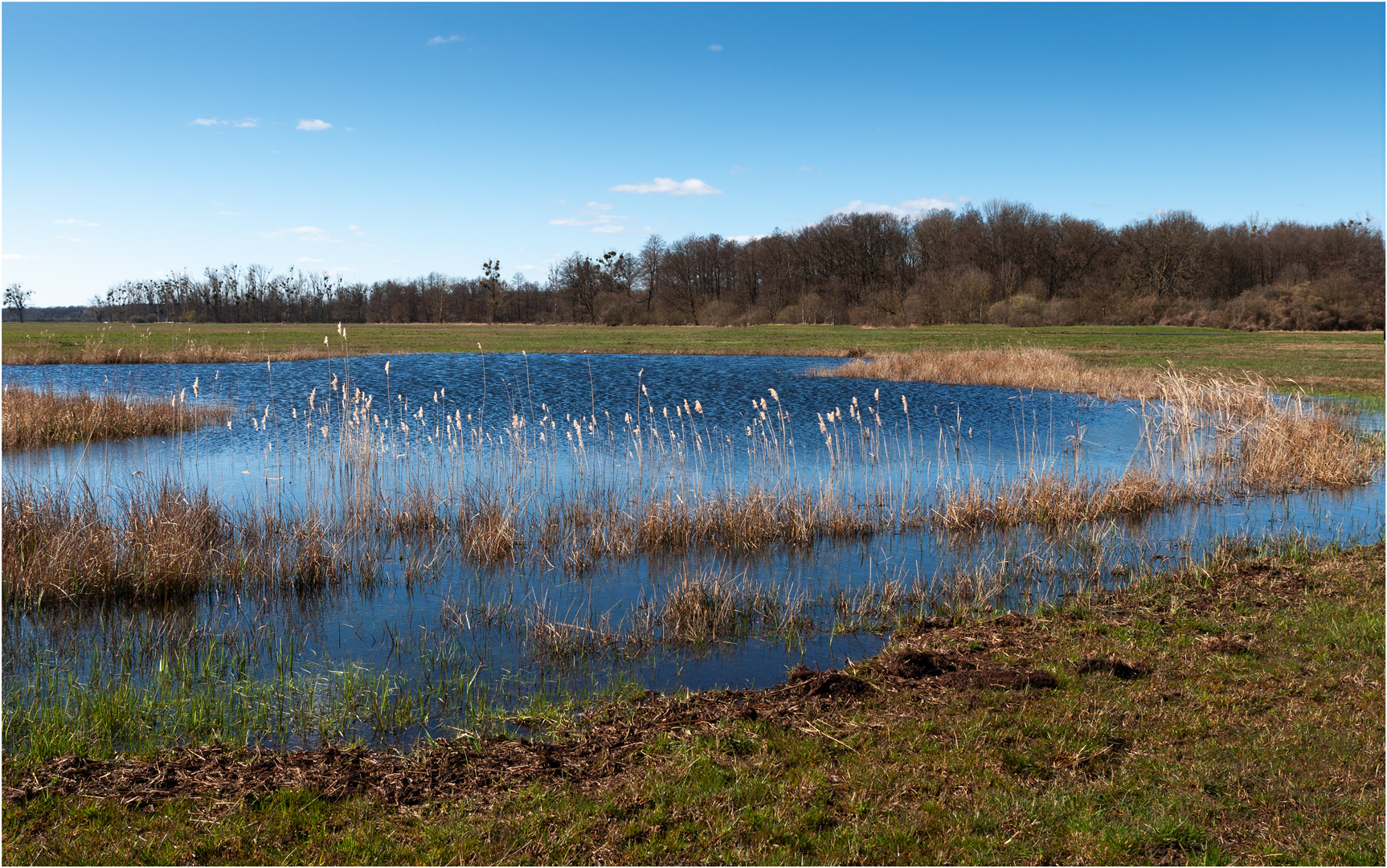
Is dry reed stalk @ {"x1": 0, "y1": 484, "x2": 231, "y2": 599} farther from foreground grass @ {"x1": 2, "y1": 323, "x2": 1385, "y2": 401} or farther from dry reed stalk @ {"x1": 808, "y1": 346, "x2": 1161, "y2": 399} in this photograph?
dry reed stalk @ {"x1": 808, "y1": 346, "x2": 1161, "y2": 399}

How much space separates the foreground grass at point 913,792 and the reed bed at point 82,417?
1367 centimetres

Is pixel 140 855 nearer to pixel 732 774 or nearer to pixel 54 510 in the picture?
pixel 732 774

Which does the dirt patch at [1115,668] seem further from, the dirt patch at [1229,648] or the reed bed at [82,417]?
the reed bed at [82,417]

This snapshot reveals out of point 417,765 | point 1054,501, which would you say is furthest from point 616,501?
point 417,765

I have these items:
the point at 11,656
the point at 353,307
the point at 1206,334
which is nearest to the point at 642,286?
the point at 353,307

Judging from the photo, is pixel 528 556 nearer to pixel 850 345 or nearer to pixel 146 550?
pixel 146 550

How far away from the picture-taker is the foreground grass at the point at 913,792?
12.4ft

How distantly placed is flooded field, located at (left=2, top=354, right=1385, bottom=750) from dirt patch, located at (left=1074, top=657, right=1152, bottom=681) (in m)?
1.71

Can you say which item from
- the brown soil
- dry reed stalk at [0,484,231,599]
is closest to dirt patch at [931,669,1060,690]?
the brown soil

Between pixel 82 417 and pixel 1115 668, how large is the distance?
754 inches

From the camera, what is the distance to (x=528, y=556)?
973 cm

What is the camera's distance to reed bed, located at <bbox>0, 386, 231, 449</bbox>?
16.5 meters

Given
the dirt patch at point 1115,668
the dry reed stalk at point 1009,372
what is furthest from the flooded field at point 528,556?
the dry reed stalk at point 1009,372

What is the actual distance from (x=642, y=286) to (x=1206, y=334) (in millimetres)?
55852
